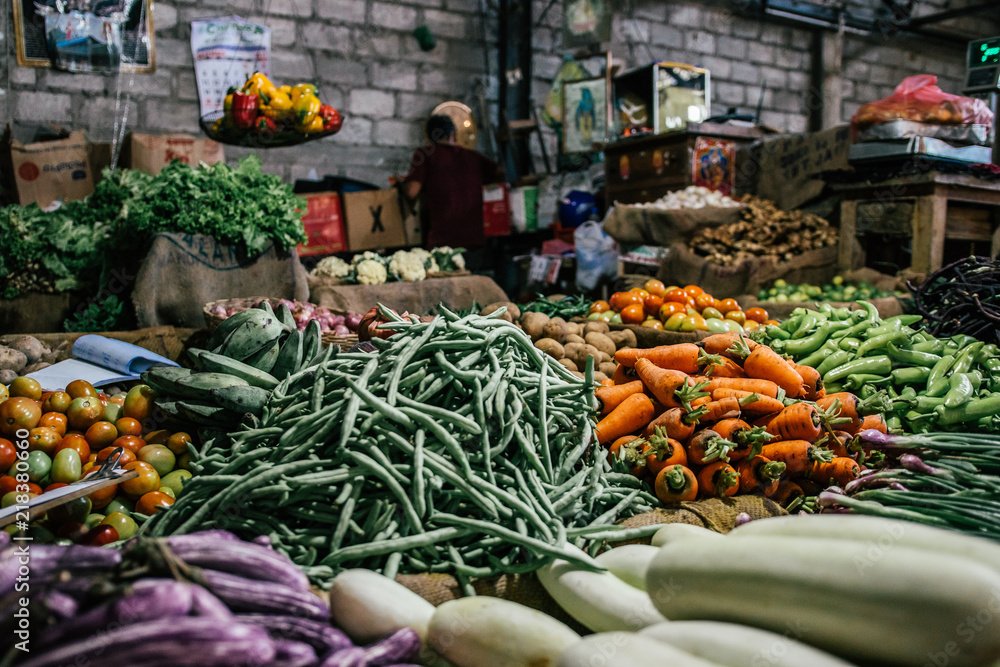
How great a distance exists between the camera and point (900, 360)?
9.55 feet

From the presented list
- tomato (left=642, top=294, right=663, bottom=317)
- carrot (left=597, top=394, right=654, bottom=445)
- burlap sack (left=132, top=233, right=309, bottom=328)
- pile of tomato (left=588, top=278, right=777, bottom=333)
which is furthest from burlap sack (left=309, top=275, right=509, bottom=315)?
carrot (left=597, top=394, right=654, bottom=445)

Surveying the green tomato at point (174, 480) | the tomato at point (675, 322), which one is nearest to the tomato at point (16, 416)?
the green tomato at point (174, 480)

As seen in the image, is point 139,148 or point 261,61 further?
point 261,61

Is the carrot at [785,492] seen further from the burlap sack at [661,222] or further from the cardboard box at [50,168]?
the cardboard box at [50,168]

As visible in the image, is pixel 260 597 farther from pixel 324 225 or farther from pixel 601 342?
pixel 324 225

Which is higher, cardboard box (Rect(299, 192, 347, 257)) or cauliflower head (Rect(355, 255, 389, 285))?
cardboard box (Rect(299, 192, 347, 257))

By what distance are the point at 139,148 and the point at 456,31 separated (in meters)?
4.70

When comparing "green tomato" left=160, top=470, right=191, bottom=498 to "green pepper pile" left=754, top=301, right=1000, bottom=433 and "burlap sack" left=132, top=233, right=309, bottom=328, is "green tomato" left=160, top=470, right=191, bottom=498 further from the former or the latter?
"green pepper pile" left=754, top=301, right=1000, bottom=433

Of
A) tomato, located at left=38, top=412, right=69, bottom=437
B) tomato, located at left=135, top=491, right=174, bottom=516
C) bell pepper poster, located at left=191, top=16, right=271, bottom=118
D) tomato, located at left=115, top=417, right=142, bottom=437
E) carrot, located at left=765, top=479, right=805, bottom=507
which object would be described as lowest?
carrot, located at left=765, top=479, right=805, bottom=507

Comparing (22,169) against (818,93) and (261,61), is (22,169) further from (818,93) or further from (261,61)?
(818,93)

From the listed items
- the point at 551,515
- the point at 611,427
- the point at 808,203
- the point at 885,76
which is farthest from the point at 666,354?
the point at 885,76

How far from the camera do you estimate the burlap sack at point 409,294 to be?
539 cm

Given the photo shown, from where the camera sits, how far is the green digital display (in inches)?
229

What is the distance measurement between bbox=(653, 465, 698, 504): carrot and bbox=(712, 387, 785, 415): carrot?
342mm
